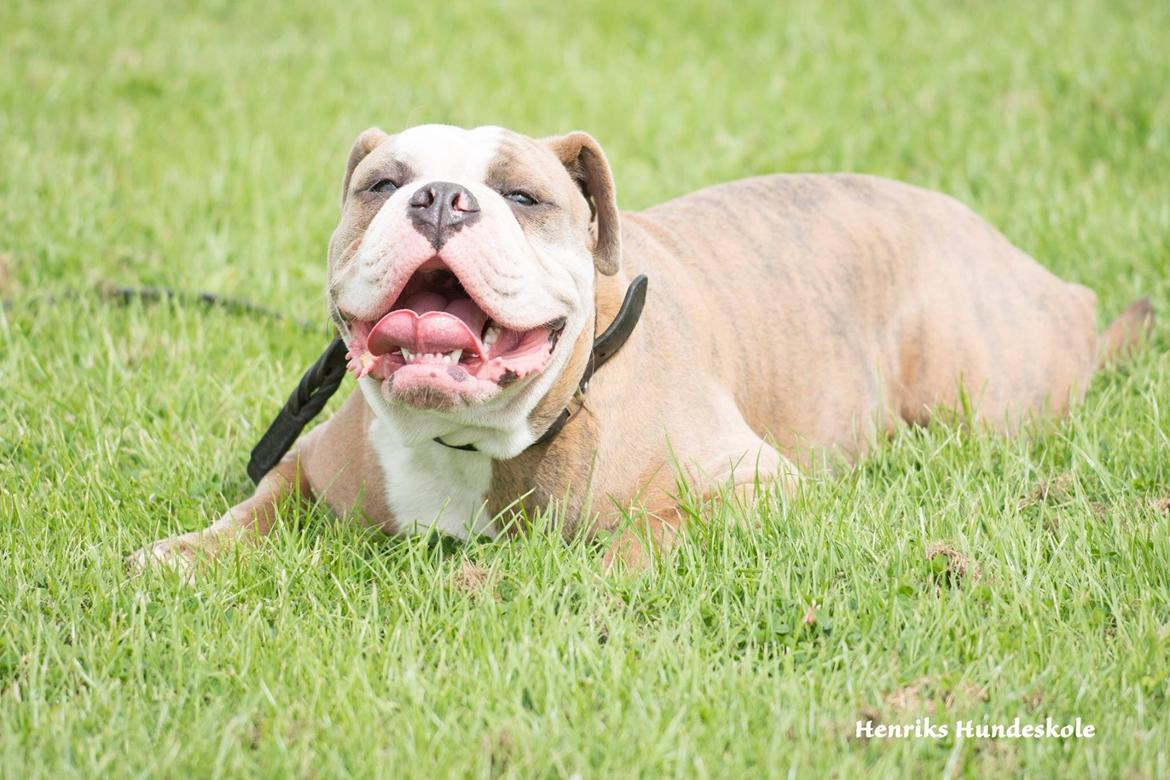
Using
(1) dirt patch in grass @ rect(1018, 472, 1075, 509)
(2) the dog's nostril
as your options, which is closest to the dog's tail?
(1) dirt patch in grass @ rect(1018, 472, 1075, 509)

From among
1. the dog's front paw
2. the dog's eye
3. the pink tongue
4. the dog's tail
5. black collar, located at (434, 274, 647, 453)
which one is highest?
the dog's eye

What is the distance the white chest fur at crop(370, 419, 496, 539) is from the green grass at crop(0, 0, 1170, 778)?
0.12 m

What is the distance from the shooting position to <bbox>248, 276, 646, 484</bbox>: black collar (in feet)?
12.3

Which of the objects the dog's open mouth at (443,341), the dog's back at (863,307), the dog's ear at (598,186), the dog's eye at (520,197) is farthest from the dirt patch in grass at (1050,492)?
the dog's eye at (520,197)

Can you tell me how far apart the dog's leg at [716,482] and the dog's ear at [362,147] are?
1.24 meters

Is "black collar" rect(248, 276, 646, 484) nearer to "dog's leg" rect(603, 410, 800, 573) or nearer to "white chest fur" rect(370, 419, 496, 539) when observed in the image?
"white chest fur" rect(370, 419, 496, 539)

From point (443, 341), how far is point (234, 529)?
0.97 m

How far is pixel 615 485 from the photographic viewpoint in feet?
12.2

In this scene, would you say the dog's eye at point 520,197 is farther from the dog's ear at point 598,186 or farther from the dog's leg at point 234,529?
the dog's leg at point 234,529

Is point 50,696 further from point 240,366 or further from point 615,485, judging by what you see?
point 240,366

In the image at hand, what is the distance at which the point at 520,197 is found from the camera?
3566 millimetres

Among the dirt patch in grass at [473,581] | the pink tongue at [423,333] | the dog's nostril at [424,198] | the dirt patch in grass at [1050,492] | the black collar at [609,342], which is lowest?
the dirt patch in grass at [473,581]

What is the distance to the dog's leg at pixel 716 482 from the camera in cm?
357

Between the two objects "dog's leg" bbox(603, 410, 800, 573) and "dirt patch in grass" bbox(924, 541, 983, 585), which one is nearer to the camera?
"dirt patch in grass" bbox(924, 541, 983, 585)
